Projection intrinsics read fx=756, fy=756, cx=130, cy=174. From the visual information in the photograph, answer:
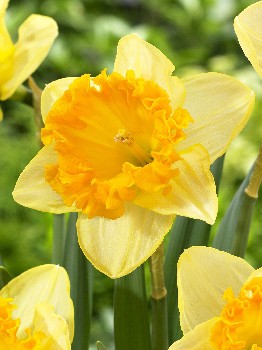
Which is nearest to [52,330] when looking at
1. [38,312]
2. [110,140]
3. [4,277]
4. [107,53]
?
[38,312]

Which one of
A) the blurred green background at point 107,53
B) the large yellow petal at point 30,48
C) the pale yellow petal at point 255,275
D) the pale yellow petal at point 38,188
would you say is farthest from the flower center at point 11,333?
the blurred green background at point 107,53

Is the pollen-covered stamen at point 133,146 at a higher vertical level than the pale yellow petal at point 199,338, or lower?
higher

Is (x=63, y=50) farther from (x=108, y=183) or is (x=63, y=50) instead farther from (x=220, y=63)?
(x=108, y=183)

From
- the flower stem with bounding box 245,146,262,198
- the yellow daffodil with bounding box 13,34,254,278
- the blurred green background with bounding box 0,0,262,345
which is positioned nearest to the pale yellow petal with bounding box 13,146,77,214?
the yellow daffodil with bounding box 13,34,254,278

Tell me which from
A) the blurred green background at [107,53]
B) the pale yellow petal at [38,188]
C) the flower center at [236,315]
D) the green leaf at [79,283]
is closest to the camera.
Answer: the flower center at [236,315]

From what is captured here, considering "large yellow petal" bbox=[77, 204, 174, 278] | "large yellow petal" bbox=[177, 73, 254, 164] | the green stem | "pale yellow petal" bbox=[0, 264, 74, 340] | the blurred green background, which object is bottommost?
the blurred green background

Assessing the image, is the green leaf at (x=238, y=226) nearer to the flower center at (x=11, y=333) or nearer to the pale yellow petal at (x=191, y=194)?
the pale yellow petal at (x=191, y=194)

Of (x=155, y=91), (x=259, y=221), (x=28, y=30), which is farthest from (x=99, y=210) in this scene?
(x=259, y=221)

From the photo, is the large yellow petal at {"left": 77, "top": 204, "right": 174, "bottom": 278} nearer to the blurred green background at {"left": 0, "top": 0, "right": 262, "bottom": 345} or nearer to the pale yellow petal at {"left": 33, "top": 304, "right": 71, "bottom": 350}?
the pale yellow petal at {"left": 33, "top": 304, "right": 71, "bottom": 350}
